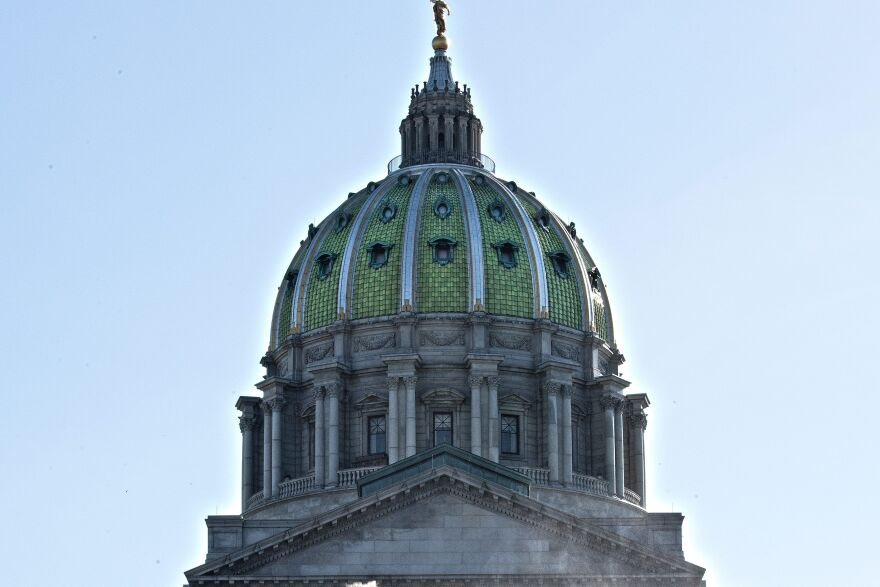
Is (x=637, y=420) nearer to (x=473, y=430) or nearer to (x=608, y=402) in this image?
(x=608, y=402)

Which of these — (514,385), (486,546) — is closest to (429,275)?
(514,385)

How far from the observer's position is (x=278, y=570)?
305ft

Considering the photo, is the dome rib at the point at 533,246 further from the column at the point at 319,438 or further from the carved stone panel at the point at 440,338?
the column at the point at 319,438

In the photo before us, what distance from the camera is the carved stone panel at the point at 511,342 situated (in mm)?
127812

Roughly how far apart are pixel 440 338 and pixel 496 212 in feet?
34.7

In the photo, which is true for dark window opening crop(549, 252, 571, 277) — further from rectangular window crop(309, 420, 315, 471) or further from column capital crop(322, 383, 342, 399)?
rectangular window crop(309, 420, 315, 471)

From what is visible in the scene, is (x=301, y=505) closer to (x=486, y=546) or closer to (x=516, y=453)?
(x=516, y=453)

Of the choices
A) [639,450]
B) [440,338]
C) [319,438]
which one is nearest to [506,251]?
Answer: [440,338]

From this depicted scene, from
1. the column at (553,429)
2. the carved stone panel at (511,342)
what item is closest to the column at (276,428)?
the carved stone panel at (511,342)

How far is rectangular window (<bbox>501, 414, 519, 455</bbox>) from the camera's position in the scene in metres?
125

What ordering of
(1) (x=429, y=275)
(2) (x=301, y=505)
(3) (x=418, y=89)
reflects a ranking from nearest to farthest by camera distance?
(2) (x=301, y=505)
(1) (x=429, y=275)
(3) (x=418, y=89)

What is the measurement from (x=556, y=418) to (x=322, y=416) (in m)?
12.6

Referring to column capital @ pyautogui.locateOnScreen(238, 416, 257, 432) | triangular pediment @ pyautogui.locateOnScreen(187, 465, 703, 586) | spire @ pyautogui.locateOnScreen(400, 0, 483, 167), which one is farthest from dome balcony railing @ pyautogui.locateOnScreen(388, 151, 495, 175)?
triangular pediment @ pyautogui.locateOnScreen(187, 465, 703, 586)

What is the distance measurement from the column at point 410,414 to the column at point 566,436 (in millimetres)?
8141
